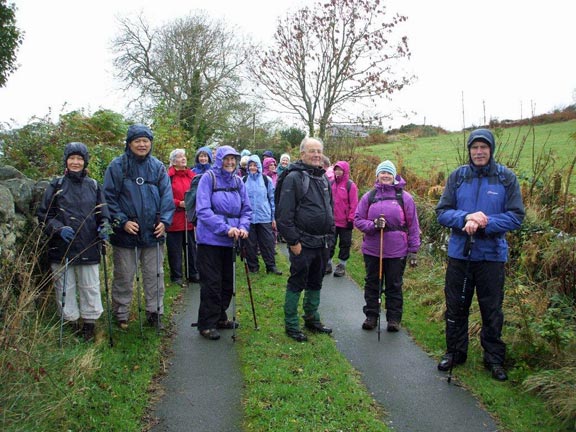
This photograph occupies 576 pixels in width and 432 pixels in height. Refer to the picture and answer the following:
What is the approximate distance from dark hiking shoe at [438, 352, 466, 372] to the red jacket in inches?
183

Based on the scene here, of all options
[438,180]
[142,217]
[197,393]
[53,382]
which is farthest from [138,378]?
[438,180]

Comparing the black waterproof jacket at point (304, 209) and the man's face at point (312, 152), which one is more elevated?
the man's face at point (312, 152)

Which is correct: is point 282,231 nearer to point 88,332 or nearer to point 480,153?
point 480,153

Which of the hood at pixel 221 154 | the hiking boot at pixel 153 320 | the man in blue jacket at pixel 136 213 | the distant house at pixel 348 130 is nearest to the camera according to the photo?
the man in blue jacket at pixel 136 213

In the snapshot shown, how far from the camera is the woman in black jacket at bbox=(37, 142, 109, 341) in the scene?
190 inches

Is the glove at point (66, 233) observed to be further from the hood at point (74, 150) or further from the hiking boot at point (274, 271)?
the hiking boot at point (274, 271)

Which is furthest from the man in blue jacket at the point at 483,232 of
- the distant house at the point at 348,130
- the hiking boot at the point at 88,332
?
the distant house at the point at 348,130

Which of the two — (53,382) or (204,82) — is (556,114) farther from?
(53,382)

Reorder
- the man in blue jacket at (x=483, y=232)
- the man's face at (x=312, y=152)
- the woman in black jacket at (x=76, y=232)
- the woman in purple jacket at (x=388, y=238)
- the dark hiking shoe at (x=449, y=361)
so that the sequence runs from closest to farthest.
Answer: the man in blue jacket at (x=483, y=232)
the woman in black jacket at (x=76, y=232)
the dark hiking shoe at (x=449, y=361)
the man's face at (x=312, y=152)
the woman in purple jacket at (x=388, y=238)

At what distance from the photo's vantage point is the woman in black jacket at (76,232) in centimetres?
482

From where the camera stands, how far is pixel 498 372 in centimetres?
477

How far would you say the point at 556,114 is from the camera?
21203 millimetres

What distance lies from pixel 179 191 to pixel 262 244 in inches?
70.9

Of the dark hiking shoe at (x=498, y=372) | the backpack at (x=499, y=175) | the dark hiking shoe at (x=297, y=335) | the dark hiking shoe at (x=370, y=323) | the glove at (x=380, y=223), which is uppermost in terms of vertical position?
the backpack at (x=499, y=175)
